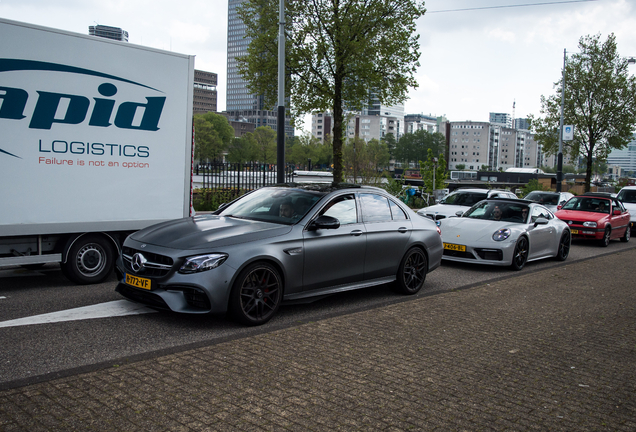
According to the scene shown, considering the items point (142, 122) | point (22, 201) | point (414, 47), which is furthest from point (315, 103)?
point (22, 201)

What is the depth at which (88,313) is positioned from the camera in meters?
5.86

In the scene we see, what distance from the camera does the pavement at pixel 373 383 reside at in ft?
11.3

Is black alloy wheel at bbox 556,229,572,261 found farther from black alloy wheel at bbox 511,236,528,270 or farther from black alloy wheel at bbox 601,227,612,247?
black alloy wheel at bbox 601,227,612,247

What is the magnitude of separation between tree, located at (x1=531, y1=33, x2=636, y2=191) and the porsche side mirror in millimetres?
29152

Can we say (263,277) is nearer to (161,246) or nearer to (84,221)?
(161,246)

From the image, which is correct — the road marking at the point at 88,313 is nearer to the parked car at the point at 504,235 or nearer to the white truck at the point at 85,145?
the white truck at the point at 85,145

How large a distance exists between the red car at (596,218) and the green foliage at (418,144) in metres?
152

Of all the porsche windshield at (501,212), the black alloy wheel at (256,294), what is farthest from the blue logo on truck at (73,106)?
the porsche windshield at (501,212)

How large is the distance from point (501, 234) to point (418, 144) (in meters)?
162

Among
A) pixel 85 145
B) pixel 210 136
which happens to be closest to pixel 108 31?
pixel 210 136

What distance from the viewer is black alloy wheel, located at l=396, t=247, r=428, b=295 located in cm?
739

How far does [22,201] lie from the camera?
6.60 meters

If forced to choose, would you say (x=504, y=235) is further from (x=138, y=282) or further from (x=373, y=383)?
(x=138, y=282)

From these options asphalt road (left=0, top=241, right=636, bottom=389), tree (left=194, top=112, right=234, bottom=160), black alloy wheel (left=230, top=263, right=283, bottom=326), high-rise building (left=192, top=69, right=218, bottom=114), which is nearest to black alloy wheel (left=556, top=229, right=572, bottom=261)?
asphalt road (left=0, top=241, right=636, bottom=389)
